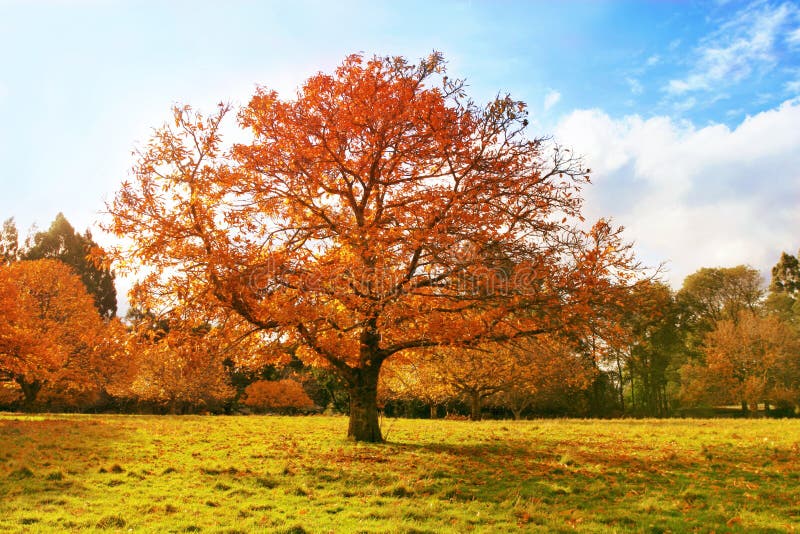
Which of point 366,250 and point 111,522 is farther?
point 366,250

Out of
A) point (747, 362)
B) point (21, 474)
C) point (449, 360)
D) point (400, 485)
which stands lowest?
point (21, 474)

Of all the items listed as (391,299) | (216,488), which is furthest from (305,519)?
(391,299)

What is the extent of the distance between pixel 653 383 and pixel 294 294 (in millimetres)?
46320

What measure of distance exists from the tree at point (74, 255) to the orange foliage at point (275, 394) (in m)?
19.3

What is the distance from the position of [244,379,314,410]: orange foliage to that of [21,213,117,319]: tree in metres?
19.3

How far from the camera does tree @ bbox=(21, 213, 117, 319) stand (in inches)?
2156

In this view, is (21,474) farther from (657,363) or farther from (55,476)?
(657,363)

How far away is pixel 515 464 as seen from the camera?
12516 millimetres

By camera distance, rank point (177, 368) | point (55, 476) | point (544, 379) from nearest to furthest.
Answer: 1. point (55, 476)
2. point (544, 379)
3. point (177, 368)

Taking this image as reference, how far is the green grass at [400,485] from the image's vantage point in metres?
7.88

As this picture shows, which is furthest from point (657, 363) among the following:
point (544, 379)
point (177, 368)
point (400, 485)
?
point (400, 485)

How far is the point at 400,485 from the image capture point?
32.2ft

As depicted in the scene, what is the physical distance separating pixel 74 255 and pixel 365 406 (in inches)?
A: 2037

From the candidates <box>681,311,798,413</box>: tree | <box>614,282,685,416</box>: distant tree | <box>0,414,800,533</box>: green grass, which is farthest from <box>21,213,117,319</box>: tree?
<box>681,311,798,413</box>: tree
